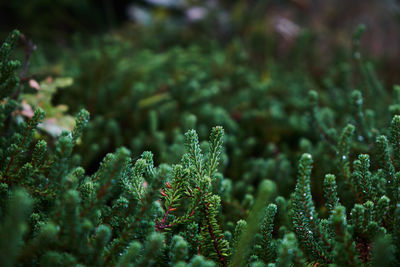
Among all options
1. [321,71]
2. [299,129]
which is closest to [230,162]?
[299,129]

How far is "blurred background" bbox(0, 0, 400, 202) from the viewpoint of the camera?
1613 millimetres

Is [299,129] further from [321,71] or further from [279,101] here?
[321,71]

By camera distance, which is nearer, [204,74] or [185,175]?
[185,175]

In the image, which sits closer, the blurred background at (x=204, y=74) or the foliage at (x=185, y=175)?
the foliage at (x=185, y=175)

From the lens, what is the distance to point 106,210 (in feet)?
2.93

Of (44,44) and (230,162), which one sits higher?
(44,44)

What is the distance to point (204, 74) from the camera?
207 cm

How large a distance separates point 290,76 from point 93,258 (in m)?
2.18

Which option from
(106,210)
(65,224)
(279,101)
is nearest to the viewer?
(65,224)

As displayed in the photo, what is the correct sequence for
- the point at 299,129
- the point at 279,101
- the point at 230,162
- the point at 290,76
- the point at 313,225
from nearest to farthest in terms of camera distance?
the point at 313,225 < the point at 230,162 < the point at 299,129 < the point at 279,101 < the point at 290,76

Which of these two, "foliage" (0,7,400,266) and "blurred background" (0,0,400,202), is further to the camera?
"blurred background" (0,0,400,202)

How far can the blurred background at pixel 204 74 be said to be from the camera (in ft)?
5.29

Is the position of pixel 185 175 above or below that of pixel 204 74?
below

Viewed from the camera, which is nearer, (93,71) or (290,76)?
(93,71)
